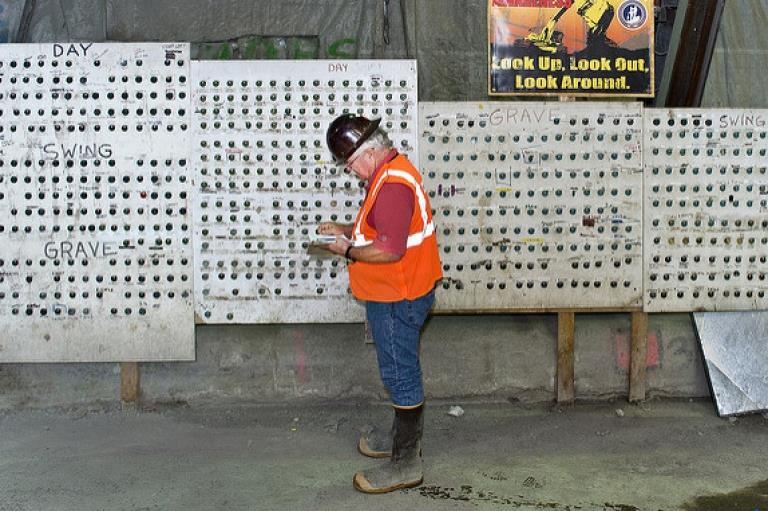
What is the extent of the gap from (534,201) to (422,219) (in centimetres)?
140

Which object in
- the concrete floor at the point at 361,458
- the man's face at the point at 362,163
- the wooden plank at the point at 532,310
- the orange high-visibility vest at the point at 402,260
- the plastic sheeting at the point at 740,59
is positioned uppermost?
the plastic sheeting at the point at 740,59

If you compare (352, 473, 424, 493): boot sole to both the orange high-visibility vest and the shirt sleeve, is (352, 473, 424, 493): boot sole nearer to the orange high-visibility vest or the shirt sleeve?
the orange high-visibility vest

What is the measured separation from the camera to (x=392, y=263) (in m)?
3.97

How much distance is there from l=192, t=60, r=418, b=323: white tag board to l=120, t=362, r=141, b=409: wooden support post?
654 millimetres

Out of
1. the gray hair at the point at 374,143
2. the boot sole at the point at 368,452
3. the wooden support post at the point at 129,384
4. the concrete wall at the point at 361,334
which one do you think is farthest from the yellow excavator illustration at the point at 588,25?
the wooden support post at the point at 129,384

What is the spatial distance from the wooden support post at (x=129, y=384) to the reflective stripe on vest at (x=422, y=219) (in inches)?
86.9

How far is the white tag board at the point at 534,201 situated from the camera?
5.15 meters

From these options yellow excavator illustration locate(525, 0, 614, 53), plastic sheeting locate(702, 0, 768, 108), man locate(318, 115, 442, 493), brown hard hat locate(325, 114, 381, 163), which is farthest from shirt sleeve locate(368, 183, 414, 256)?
plastic sheeting locate(702, 0, 768, 108)

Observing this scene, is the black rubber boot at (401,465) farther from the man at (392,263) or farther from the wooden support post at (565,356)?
the wooden support post at (565,356)

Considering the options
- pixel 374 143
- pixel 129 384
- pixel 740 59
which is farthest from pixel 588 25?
pixel 129 384

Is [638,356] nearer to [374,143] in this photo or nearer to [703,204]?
[703,204]

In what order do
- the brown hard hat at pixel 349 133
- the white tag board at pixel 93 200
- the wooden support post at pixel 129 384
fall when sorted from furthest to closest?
the wooden support post at pixel 129 384, the white tag board at pixel 93 200, the brown hard hat at pixel 349 133

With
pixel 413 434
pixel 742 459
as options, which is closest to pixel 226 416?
pixel 413 434

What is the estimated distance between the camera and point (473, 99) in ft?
17.3
